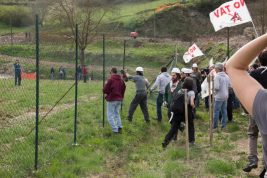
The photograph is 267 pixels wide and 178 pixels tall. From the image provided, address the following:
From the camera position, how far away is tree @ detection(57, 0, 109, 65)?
1756 inches

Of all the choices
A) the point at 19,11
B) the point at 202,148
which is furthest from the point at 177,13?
the point at 202,148

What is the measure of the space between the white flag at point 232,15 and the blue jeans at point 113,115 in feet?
14.3

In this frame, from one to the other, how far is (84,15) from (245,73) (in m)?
47.1

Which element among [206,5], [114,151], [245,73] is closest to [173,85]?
[114,151]

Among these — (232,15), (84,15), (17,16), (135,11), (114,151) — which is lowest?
(114,151)

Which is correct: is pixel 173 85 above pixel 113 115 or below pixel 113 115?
above

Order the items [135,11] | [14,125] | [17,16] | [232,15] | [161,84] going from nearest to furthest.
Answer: [14,125]
[232,15]
[161,84]
[17,16]
[135,11]

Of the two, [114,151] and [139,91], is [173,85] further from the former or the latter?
[114,151]

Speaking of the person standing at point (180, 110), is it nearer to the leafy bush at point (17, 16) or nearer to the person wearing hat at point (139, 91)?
the person wearing hat at point (139, 91)

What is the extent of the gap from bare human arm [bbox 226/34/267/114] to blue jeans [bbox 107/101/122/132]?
350 inches

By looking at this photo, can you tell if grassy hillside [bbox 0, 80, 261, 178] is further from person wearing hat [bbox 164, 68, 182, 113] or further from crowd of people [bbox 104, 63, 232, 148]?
person wearing hat [bbox 164, 68, 182, 113]

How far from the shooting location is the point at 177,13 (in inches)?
2174

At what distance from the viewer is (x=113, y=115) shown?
38.7ft

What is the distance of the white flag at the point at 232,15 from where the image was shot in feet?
43.2
